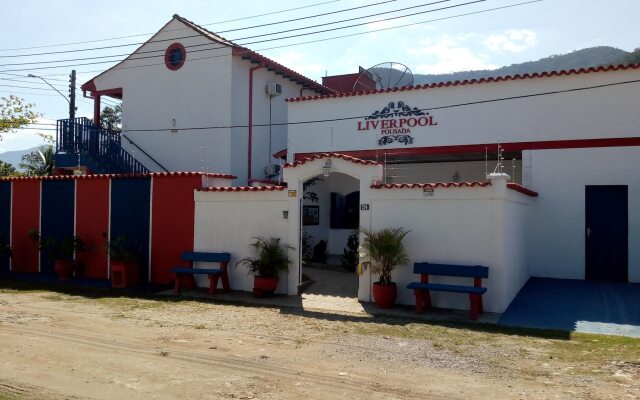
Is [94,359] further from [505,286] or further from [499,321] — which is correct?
[505,286]

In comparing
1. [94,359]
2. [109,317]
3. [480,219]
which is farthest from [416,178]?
[94,359]

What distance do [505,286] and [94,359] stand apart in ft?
24.6

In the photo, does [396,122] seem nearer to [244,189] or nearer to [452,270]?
[244,189]

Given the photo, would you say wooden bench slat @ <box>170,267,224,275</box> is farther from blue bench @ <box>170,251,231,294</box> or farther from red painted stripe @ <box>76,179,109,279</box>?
red painted stripe @ <box>76,179,109,279</box>

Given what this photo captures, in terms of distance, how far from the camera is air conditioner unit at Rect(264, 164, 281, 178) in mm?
20609

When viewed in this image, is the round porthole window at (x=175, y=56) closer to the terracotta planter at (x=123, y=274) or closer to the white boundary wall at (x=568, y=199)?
the terracotta planter at (x=123, y=274)

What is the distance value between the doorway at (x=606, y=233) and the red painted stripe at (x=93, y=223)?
1296cm

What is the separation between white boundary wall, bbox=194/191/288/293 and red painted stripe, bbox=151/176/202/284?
29 centimetres

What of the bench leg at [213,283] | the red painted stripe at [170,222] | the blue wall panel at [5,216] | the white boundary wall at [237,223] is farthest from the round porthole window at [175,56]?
the bench leg at [213,283]

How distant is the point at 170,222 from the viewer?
47.0 feet

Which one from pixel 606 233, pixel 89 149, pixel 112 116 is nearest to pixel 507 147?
pixel 606 233

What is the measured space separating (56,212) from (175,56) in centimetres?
753

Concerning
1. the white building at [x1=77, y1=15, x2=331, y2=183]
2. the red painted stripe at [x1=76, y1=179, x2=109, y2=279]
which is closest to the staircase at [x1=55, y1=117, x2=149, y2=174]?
the white building at [x1=77, y1=15, x2=331, y2=183]

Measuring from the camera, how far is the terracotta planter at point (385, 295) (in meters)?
10.9
